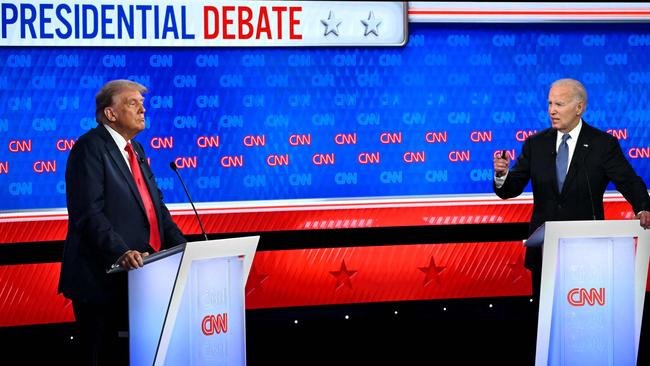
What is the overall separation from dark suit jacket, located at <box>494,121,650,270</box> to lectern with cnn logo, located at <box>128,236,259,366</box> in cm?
159

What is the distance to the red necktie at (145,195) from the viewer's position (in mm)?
4094

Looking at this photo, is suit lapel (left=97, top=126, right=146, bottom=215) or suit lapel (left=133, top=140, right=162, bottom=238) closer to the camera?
suit lapel (left=97, top=126, right=146, bottom=215)

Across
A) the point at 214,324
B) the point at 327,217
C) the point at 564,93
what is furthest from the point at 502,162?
the point at 327,217

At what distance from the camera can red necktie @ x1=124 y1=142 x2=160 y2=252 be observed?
161 inches

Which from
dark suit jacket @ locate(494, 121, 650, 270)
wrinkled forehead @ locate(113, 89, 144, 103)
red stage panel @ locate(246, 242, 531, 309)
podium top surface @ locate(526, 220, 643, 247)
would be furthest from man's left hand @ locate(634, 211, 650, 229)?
wrinkled forehead @ locate(113, 89, 144, 103)

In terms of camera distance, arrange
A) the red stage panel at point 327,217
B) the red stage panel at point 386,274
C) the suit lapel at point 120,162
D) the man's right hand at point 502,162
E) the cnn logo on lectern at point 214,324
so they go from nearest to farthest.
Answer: the cnn logo on lectern at point 214,324
the suit lapel at point 120,162
the man's right hand at point 502,162
the red stage panel at point 327,217
the red stage panel at point 386,274

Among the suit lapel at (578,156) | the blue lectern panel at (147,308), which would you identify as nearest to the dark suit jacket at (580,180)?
the suit lapel at (578,156)

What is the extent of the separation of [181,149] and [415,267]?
1657mm

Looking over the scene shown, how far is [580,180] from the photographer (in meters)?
4.74

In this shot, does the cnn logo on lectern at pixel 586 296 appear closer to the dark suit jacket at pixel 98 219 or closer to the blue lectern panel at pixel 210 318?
the blue lectern panel at pixel 210 318

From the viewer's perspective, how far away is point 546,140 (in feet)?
16.0

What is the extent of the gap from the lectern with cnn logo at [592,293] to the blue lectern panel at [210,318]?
4.32 feet

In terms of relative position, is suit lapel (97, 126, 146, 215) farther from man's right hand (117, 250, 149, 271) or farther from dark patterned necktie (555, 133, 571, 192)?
dark patterned necktie (555, 133, 571, 192)

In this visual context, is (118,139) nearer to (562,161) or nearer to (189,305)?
(189,305)
